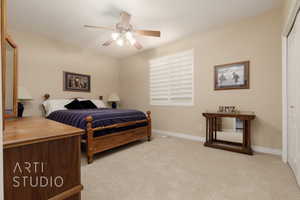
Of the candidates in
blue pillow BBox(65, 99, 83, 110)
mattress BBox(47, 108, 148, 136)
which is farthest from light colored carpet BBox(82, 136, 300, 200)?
blue pillow BBox(65, 99, 83, 110)

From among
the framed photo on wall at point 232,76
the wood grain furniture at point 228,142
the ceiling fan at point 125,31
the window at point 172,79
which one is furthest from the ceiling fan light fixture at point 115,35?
the wood grain furniture at point 228,142

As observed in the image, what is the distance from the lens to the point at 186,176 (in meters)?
1.74

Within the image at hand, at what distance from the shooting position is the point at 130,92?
4.82 m

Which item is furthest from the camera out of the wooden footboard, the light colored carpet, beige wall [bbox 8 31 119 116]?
beige wall [bbox 8 31 119 116]

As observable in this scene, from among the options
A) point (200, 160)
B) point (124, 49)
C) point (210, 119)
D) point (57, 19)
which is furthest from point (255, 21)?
point (57, 19)

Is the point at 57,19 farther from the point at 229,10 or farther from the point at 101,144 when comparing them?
the point at 229,10

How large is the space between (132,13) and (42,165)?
259 centimetres

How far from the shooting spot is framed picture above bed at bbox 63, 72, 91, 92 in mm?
3855

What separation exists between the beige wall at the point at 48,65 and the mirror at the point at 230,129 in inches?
150

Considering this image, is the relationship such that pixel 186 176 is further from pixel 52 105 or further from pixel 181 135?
pixel 52 105

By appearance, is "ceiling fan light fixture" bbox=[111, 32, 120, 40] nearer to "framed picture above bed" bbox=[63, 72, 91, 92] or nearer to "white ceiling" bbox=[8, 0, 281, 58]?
"white ceiling" bbox=[8, 0, 281, 58]

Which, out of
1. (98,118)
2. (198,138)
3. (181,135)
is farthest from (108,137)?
(198,138)

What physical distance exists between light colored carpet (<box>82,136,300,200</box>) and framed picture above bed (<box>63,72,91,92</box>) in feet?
8.04

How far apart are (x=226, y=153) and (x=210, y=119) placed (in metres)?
0.69
